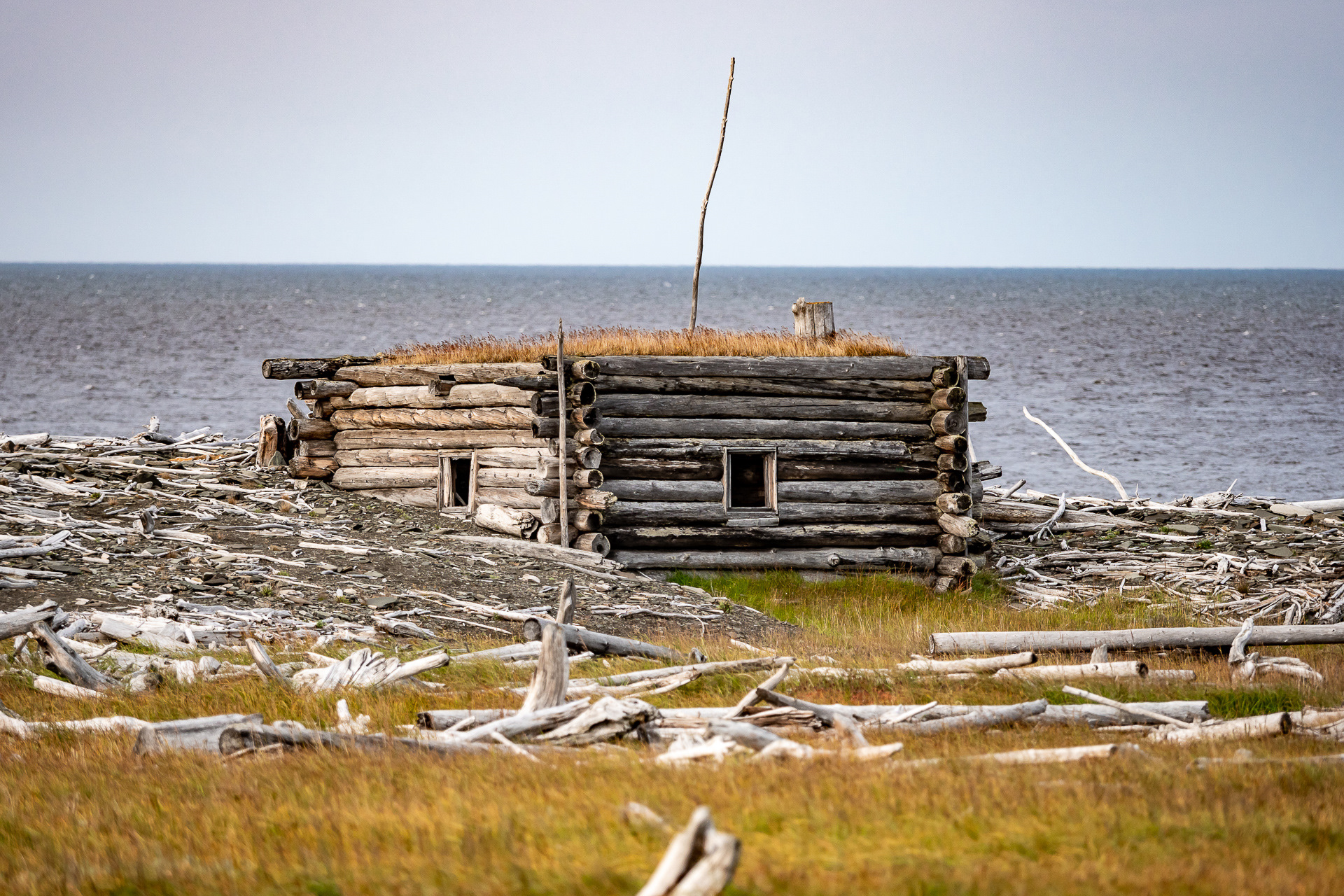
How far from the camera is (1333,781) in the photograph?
6309 mm

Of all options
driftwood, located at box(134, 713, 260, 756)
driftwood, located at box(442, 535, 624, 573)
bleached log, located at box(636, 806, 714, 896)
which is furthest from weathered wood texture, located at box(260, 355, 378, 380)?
bleached log, located at box(636, 806, 714, 896)

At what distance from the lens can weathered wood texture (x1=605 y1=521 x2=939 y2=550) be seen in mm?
15734

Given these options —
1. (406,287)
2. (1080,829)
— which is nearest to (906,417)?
(1080,829)

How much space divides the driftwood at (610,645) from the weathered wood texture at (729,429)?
569 cm

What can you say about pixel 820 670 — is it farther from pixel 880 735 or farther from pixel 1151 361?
pixel 1151 361

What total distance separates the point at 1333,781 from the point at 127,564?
465 inches

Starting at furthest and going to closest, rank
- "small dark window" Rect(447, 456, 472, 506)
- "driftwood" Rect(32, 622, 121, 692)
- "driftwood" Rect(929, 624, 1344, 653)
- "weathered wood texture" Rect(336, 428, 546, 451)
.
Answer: "small dark window" Rect(447, 456, 472, 506)
"weathered wood texture" Rect(336, 428, 546, 451)
"driftwood" Rect(929, 624, 1344, 653)
"driftwood" Rect(32, 622, 121, 692)

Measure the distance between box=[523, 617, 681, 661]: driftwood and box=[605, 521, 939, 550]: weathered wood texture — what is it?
17.3 feet

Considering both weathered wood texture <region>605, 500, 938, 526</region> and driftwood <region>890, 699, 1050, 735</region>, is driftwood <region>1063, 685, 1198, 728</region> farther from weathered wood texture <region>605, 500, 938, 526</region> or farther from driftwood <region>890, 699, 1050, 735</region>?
weathered wood texture <region>605, 500, 938, 526</region>

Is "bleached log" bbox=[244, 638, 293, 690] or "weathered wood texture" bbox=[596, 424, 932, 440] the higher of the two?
"weathered wood texture" bbox=[596, 424, 932, 440]

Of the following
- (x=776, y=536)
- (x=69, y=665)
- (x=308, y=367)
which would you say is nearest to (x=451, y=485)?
(x=308, y=367)

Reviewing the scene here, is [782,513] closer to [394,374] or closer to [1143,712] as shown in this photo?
[394,374]

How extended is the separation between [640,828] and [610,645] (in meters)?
4.68

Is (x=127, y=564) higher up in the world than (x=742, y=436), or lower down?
lower down
